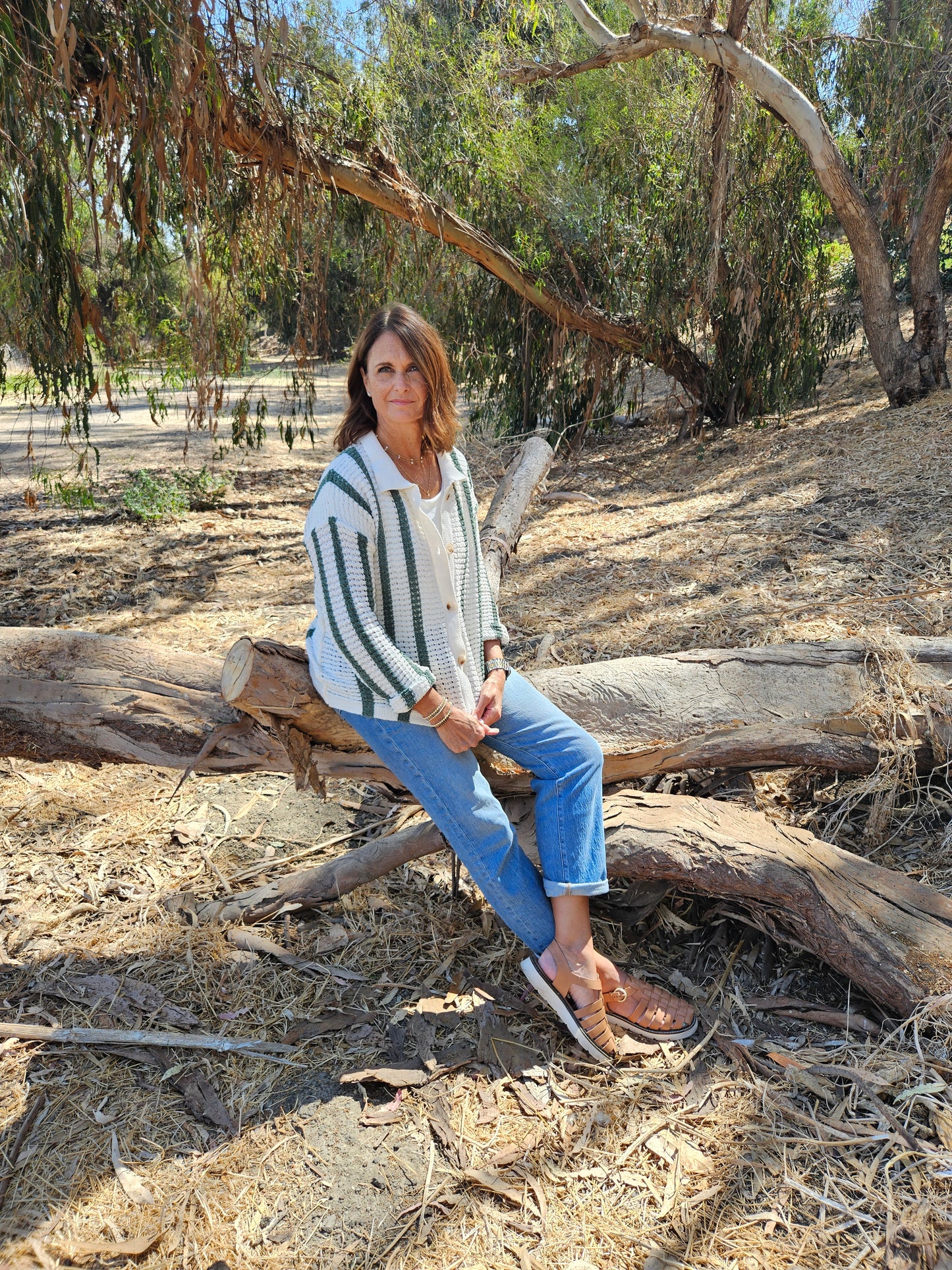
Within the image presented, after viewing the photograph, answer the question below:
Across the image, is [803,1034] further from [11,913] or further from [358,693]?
[11,913]

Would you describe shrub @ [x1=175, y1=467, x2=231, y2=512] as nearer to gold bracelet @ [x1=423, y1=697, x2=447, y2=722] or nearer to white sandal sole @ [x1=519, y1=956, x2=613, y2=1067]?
gold bracelet @ [x1=423, y1=697, x2=447, y2=722]

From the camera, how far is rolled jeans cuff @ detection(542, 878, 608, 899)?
208 cm

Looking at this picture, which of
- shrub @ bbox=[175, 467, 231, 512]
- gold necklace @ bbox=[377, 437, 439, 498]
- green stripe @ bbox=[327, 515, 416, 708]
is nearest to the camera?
green stripe @ bbox=[327, 515, 416, 708]

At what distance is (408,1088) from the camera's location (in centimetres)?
196

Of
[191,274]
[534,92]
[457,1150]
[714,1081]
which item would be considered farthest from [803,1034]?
[534,92]

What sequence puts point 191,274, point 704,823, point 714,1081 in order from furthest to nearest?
point 191,274 < point 704,823 < point 714,1081

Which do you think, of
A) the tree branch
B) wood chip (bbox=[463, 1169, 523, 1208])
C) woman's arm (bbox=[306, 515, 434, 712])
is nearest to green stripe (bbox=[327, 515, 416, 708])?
woman's arm (bbox=[306, 515, 434, 712])

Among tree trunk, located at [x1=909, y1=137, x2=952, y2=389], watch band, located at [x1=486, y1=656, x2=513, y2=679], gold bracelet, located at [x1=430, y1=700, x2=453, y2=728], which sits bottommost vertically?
gold bracelet, located at [x1=430, y1=700, x2=453, y2=728]

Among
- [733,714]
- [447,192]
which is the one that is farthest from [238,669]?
[447,192]

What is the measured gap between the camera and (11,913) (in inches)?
99.5

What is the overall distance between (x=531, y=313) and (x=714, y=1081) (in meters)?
6.87

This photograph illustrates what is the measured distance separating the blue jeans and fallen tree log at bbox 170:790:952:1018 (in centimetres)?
15

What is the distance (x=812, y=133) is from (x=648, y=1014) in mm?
6853

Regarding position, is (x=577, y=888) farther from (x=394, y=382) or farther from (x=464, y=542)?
(x=394, y=382)
